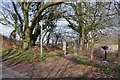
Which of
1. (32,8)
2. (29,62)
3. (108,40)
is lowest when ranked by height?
(29,62)

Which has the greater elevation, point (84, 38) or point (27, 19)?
point (27, 19)

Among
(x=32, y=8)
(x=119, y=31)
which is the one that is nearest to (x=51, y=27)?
(x=32, y=8)

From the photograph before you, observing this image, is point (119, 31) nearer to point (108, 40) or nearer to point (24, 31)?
point (108, 40)

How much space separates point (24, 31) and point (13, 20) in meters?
1.97

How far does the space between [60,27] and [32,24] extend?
18.6 ft

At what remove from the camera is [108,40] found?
2216cm

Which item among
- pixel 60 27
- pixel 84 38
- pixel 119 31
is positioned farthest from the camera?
pixel 60 27

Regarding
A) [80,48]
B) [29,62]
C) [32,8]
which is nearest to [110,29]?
[80,48]

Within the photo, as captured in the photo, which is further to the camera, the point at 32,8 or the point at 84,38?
the point at 84,38

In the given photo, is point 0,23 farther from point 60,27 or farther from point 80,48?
point 80,48

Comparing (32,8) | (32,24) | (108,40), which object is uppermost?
(32,8)

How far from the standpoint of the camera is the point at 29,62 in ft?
49.0

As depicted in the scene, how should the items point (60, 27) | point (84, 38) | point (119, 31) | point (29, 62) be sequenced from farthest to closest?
point (60, 27)
point (84, 38)
point (119, 31)
point (29, 62)

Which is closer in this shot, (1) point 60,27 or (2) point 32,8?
(2) point 32,8
